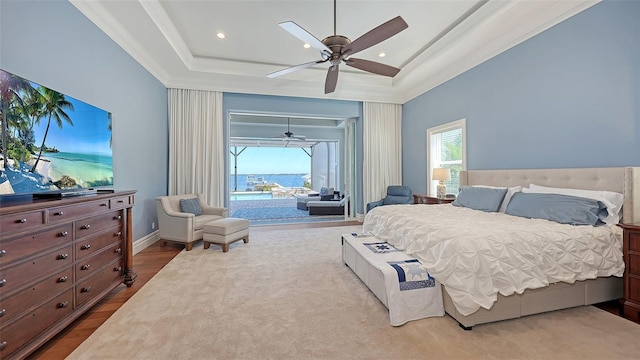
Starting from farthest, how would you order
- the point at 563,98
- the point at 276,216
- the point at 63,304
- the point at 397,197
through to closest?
the point at 276,216
the point at 397,197
the point at 563,98
the point at 63,304

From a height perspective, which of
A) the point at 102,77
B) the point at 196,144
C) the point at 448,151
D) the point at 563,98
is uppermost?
the point at 102,77

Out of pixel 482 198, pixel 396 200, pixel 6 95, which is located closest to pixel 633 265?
pixel 482 198

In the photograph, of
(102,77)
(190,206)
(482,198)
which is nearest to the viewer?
(102,77)

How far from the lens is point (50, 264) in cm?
178

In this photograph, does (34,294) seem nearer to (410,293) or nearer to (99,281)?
(99,281)

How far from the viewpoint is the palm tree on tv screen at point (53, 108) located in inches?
83.1

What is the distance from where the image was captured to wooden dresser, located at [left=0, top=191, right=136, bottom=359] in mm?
1485

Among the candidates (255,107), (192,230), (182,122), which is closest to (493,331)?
(192,230)

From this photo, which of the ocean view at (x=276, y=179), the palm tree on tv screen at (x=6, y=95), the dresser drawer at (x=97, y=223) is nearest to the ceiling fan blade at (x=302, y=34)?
the palm tree on tv screen at (x=6, y=95)

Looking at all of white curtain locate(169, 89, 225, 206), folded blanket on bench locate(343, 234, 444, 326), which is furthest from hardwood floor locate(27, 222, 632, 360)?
white curtain locate(169, 89, 225, 206)

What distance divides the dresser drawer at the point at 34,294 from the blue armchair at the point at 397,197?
5.15m

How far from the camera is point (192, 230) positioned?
418 centimetres

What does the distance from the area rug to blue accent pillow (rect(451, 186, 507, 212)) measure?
1.40 m

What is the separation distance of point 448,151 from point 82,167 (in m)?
5.72
